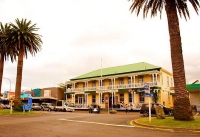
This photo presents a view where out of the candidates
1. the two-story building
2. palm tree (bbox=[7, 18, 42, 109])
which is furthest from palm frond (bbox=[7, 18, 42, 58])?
the two-story building

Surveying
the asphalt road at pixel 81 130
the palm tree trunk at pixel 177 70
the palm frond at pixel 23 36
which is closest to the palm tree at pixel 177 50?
the palm tree trunk at pixel 177 70

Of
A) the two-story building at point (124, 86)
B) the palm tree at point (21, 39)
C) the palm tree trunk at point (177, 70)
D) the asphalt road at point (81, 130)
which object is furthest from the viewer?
the two-story building at point (124, 86)

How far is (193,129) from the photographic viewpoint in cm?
1207

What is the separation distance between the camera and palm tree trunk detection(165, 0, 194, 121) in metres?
14.3

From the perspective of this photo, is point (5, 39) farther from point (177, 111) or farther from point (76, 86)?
point (177, 111)

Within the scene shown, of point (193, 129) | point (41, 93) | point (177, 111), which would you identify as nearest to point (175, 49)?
point (177, 111)

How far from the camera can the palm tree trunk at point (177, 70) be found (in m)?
14.3

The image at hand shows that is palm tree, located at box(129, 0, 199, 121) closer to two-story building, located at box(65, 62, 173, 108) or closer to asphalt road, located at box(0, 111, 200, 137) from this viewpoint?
asphalt road, located at box(0, 111, 200, 137)

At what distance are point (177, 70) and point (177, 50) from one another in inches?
59.5

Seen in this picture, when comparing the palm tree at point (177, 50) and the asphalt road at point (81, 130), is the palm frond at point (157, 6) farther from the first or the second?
the asphalt road at point (81, 130)

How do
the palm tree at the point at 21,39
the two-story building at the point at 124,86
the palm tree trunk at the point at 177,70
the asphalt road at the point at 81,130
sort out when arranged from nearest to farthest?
1. the asphalt road at the point at 81,130
2. the palm tree trunk at the point at 177,70
3. the palm tree at the point at 21,39
4. the two-story building at the point at 124,86

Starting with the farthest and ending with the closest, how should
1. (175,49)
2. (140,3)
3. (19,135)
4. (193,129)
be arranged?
(140,3) < (175,49) < (193,129) < (19,135)

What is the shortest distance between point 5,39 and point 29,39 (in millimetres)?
4357

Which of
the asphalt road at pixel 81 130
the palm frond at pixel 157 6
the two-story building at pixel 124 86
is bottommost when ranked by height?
the asphalt road at pixel 81 130
